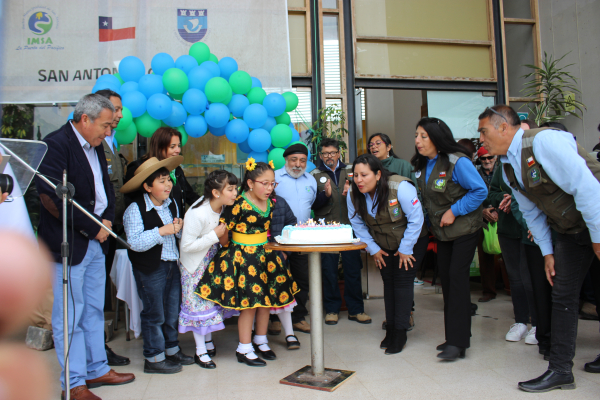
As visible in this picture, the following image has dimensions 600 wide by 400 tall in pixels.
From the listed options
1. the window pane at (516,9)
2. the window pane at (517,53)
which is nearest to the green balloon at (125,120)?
the window pane at (517,53)

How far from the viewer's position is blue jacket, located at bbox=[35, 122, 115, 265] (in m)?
2.52

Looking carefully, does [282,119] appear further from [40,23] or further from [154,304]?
[40,23]

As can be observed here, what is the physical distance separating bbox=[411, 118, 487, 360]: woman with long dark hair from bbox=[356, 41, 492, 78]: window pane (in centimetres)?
261

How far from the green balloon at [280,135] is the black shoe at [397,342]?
1927 millimetres

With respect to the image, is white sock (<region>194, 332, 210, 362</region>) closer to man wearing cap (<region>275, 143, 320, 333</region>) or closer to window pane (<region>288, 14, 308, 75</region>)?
man wearing cap (<region>275, 143, 320, 333</region>)

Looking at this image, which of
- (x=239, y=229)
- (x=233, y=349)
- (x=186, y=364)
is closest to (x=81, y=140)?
(x=239, y=229)

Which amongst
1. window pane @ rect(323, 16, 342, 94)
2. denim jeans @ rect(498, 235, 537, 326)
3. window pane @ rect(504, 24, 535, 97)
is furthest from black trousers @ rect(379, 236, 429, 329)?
window pane @ rect(504, 24, 535, 97)

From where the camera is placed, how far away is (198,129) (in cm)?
390

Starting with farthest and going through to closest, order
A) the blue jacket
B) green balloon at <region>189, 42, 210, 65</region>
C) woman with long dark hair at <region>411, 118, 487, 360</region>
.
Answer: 1. green balloon at <region>189, 42, 210, 65</region>
2. woman with long dark hair at <region>411, 118, 487, 360</region>
3. the blue jacket

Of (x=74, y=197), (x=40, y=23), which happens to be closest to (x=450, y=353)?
(x=74, y=197)

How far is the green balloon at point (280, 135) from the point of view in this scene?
163 inches

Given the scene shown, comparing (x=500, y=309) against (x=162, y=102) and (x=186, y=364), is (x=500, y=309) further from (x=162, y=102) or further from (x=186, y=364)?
(x=162, y=102)

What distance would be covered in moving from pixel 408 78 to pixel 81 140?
4.18 m

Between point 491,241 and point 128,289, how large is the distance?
3669 mm
